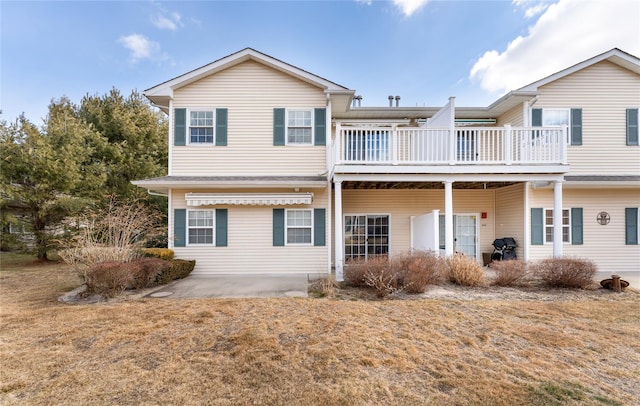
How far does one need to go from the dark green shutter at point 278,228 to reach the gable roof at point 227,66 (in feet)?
16.0

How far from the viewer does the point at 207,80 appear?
36.3ft

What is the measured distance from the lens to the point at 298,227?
10867mm

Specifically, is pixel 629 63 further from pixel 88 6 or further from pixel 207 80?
pixel 88 6

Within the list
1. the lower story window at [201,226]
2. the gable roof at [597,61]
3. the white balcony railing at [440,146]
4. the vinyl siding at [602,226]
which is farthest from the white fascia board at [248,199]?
the gable roof at [597,61]

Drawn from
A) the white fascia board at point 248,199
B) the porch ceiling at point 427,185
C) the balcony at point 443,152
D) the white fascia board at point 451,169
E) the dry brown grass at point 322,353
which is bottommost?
Answer: the dry brown grass at point 322,353

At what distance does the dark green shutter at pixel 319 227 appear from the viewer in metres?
10.8

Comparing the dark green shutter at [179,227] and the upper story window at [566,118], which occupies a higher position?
the upper story window at [566,118]

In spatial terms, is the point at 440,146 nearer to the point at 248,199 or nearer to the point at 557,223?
the point at 557,223

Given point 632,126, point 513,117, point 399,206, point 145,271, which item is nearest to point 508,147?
point 513,117

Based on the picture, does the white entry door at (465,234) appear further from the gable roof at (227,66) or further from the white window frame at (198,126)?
the white window frame at (198,126)

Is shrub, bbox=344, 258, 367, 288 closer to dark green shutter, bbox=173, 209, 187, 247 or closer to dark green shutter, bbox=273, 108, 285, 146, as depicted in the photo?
dark green shutter, bbox=273, 108, 285, 146

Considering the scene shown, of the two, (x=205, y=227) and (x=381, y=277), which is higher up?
(x=205, y=227)

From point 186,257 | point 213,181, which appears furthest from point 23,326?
point 213,181

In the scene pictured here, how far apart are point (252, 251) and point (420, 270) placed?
6034mm
